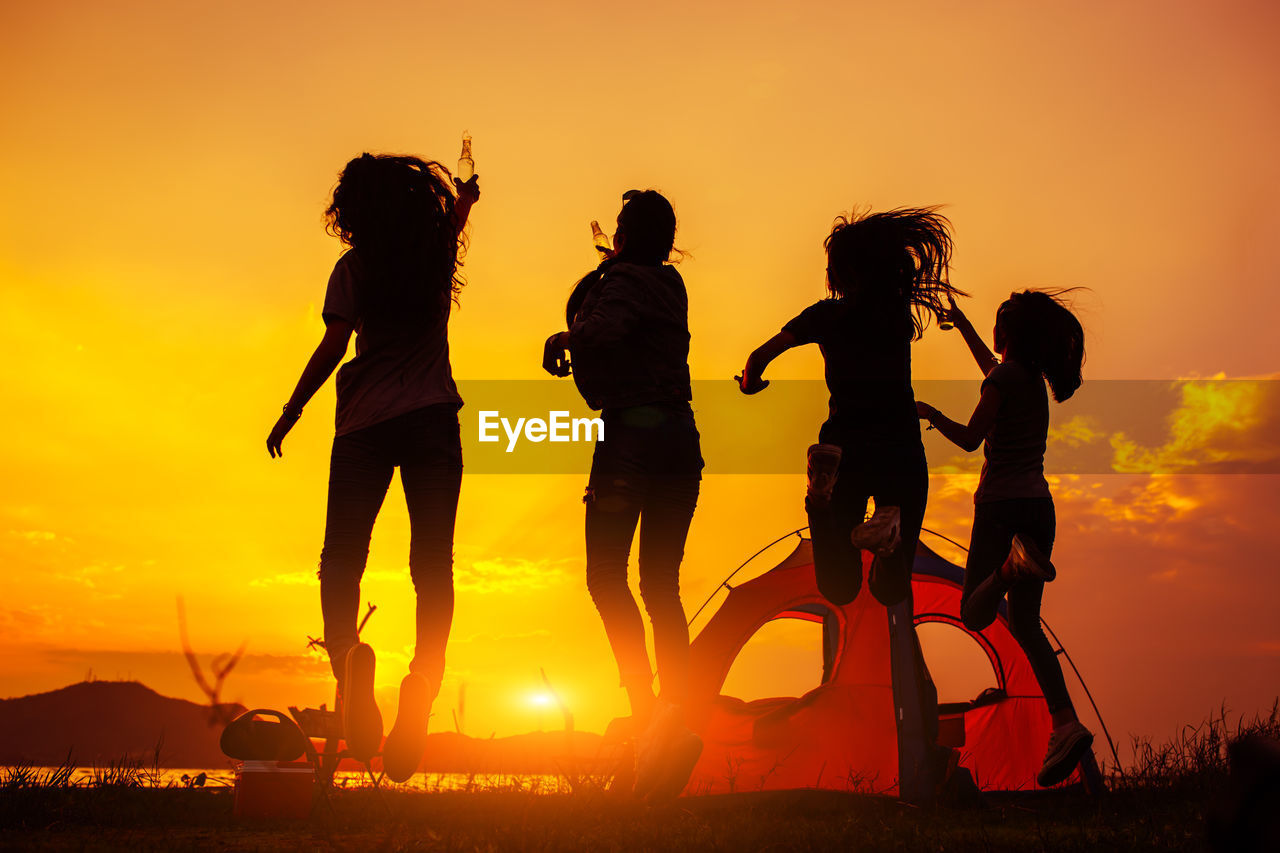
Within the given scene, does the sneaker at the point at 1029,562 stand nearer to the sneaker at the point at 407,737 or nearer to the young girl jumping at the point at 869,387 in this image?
the young girl jumping at the point at 869,387

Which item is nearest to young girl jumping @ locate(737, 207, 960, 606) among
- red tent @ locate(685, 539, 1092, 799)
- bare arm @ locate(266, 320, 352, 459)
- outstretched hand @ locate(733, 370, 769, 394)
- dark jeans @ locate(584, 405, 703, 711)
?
outstretched hand @ locate(733, 370, 769, 394)

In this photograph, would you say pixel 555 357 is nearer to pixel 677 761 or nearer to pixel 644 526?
pixel 644 526

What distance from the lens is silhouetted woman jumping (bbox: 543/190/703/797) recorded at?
4.66 m

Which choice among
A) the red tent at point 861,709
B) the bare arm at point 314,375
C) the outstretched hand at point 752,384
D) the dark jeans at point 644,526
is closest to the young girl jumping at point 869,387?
the outstretched hand at point 752,384

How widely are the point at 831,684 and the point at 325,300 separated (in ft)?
16.4

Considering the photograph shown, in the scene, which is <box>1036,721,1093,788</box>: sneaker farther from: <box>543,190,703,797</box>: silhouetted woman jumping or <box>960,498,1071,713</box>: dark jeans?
<box>543,190,703,797</box>: silhouetted woman jumping

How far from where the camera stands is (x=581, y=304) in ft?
16.3

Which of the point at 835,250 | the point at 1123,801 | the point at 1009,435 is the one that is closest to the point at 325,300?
the point at 835,250

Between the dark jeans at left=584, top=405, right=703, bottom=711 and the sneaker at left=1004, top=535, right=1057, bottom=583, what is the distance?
2.38 m

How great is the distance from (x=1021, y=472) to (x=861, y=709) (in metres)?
2.38

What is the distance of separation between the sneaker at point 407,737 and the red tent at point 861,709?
10.2 ft

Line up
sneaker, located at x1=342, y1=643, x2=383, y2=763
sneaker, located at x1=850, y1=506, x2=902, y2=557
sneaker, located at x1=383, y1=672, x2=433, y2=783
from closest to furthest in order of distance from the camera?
sneaker, located at x1=342, y1=643, x2=383, y2=763 < sneaker, located at x1=383, y1=672, x2=433, y2=783 < sneaker, located at x1=850, y1=506, x2=902, y2=557

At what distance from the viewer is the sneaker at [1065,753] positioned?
580cm

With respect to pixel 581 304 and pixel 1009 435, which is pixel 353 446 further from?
pixel 1009 435
